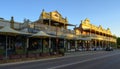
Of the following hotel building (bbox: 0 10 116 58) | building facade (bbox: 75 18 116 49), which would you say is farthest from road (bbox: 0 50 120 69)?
building facade (bbox: 75 18 116 49)

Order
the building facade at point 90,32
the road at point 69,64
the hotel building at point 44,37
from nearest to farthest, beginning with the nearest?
the road at point 69,64, the hotel building at point 44,37, the building facade at point 90,32

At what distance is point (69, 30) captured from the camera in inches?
2143

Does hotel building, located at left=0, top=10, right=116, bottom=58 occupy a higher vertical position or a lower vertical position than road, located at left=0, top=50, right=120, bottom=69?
higher

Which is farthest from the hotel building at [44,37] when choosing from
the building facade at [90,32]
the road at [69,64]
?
the road at [69,64]

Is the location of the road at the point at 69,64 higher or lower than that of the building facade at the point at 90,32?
lower

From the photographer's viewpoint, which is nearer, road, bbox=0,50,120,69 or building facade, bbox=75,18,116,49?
road, bbox=0,50,120,69

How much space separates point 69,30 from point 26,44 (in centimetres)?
1798

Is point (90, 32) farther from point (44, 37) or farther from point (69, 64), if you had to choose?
point (69, 64)

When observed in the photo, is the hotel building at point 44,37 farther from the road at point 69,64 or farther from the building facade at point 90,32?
the road at point 69,64

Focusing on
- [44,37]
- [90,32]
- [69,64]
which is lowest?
[69,64]

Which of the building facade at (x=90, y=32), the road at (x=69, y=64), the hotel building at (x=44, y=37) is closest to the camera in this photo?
the road at (x=69, y=64)

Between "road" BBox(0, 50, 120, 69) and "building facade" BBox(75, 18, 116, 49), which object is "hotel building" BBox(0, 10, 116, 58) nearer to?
"building facade" BBox(75, 18, 116, 49)

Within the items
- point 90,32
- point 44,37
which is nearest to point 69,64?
point 44,37

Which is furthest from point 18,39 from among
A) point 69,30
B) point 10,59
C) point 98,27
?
point 98,27
